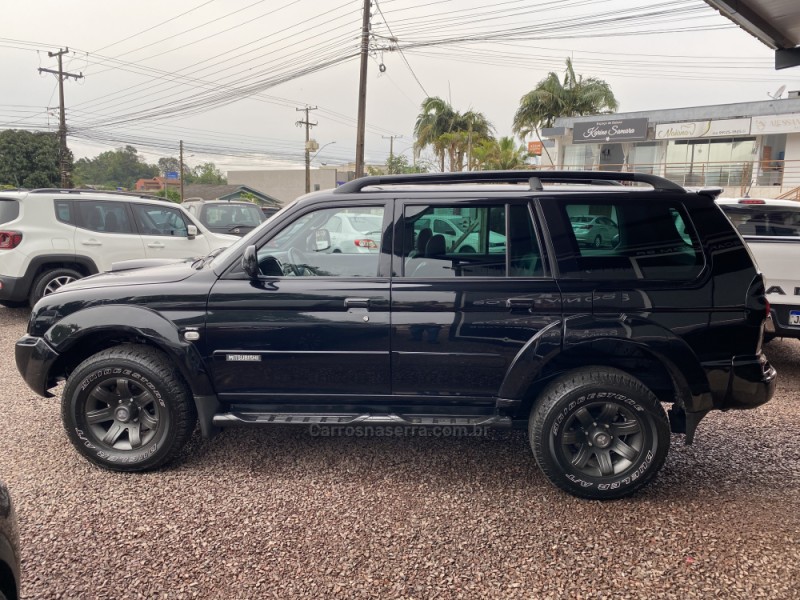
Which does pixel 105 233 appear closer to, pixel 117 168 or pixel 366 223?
pixel 366 223

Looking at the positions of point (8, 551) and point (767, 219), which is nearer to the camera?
point (8, 551)

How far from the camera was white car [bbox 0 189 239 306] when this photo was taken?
7617 mm


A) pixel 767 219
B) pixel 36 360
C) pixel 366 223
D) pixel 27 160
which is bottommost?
pixel 36 360

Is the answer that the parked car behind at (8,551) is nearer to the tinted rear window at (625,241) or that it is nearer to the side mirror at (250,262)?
the side mirror at (250,262)

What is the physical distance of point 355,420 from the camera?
355 centimetres

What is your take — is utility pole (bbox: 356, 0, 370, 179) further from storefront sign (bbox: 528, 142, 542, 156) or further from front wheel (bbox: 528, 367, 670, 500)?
storefront sign (bbox: 528, 142, 542, 156)

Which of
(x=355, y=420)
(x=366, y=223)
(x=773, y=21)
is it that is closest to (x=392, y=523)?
(x=355, y=420)

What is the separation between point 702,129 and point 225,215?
2488cm

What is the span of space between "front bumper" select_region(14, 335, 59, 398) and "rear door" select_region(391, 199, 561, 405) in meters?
2.20

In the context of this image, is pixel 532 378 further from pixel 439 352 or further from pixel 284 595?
pixel 284 595

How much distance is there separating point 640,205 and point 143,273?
3.21 metres

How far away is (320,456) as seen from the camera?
399 centimetres

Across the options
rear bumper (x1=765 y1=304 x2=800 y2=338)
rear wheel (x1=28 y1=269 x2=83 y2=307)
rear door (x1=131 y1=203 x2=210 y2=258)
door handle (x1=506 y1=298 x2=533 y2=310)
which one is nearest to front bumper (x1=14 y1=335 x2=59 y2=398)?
door handle (x1=506 y1=298 x2=533 y2=310)

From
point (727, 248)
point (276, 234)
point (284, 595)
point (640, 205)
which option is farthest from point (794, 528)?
point (276, 234)
